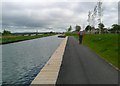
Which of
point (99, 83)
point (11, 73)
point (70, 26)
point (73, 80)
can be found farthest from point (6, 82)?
point (70, 26)

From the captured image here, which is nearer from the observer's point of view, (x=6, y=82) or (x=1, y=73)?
(x=6, y=82)

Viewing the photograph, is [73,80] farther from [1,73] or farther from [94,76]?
[1,73]

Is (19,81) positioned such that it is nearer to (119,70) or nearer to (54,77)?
Answer: (54,77)

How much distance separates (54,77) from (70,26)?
180987 mm

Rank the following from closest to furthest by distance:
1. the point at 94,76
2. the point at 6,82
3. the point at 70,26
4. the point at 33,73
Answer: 1. the point at 94,76
2. the point at 6,82
3. the point at 33,73
4. the point at 70,26

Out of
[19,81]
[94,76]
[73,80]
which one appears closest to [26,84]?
[19,81]

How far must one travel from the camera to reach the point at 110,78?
10.5m

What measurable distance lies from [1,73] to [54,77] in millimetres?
5522

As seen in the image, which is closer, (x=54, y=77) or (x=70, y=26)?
(x=54, y=77)

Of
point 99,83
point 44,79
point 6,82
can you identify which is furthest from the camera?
point 6,82

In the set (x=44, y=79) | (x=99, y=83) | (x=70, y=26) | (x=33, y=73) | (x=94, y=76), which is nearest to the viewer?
(x=99, y=83)

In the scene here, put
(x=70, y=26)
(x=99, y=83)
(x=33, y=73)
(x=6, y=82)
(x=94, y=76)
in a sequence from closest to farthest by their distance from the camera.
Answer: (x=99, y=83) < (x=94, y=76) < (x=6, y=82) < (x=33, y=73) < (x=70, y=26)

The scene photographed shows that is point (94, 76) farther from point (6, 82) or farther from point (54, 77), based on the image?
point (6, 82)

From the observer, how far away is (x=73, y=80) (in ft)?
33.1
